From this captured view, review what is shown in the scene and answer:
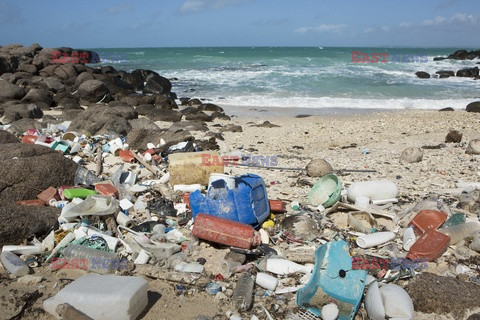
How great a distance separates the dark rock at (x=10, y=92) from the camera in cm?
1452

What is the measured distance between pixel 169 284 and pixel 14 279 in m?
1.30

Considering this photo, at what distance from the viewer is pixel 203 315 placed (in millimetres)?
2977

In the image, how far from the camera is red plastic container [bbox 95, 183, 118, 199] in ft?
16.0

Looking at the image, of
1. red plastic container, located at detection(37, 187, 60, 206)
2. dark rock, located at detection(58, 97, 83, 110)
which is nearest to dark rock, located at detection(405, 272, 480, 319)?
red plastic container, located at detection(37, 187, 60, 206)

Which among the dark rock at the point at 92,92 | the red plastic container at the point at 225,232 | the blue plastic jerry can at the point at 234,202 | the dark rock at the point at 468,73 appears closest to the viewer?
the red plastic container at the point at 225,232

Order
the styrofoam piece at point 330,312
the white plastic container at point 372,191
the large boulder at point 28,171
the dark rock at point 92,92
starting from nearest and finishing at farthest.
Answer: the styrofoam piece at point 330,312
the large boulder at point 28,171
the white plastic container at point 372,191
the dark rock at point 92,92

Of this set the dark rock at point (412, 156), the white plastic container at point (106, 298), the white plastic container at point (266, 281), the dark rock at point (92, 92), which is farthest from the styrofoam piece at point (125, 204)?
the dark rock at point (92, 92)

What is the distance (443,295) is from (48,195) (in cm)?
419

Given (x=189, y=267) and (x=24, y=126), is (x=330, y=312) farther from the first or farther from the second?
(x=24, y=126)

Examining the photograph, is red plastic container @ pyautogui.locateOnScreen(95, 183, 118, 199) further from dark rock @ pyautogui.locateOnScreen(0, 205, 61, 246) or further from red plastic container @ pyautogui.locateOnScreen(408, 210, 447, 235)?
red plastic container @ pyautogui.locateOnScreen(408, 210, 447, 235)

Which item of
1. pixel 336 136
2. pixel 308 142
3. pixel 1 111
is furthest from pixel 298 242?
pixel 1 111

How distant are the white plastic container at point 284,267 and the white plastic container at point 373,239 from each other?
0.70 m

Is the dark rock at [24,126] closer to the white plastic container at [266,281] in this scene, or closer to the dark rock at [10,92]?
the dark rock at [10,92]

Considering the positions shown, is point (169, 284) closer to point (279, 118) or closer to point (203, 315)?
point (203, 315)
